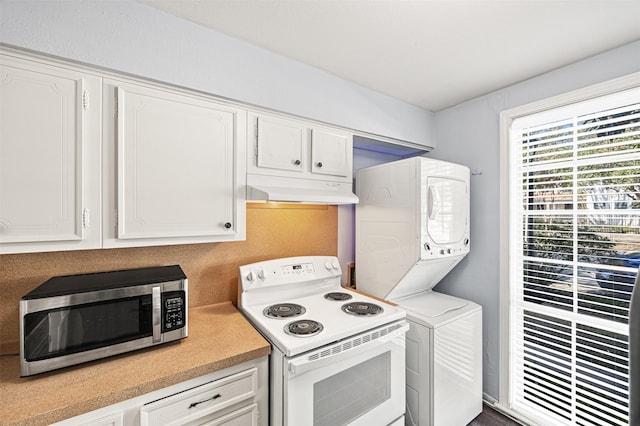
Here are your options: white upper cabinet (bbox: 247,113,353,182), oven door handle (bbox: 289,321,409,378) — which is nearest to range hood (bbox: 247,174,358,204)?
white upper cabinet (bbox: 247,113,353,182)

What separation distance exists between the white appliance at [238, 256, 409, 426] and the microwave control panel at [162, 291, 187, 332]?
402mm

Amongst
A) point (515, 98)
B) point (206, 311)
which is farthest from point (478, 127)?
point (206, 311)

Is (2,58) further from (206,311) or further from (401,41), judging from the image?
(401,41)

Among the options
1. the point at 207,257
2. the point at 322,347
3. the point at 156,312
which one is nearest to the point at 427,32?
the point at 322,347

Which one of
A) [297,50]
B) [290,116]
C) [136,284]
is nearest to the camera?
Result: [136,284]

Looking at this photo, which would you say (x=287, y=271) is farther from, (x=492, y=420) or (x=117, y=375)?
(x=492, y=420)

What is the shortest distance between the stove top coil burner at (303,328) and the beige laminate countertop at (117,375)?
14 centimetres

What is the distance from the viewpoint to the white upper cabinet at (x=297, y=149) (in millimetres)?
1639

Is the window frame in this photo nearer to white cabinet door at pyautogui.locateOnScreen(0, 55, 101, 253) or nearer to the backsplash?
the backsplash

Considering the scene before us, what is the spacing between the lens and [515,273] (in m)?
2.08

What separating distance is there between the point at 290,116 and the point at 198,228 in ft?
2.98

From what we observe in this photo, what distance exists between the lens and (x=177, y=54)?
139 centimetres

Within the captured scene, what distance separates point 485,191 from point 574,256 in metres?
0.71

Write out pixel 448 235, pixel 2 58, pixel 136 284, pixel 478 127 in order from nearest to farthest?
1. pixel 2 58
2. pixel 136 284
3. pixel 448 235
4. pixel 478 127
